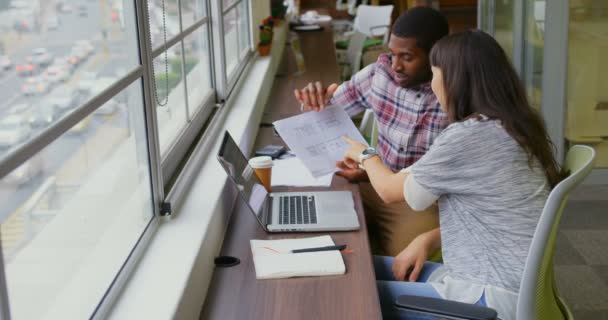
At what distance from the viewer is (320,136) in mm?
2748

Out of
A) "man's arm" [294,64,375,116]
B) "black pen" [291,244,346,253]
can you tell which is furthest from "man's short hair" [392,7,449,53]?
"black pen" [291,244,346,253]

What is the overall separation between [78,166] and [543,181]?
3.84ft

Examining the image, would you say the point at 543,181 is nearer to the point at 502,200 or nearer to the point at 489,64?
the point at 502,200

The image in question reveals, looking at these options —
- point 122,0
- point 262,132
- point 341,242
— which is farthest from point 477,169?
point 262,132

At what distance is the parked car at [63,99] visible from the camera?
131 cm

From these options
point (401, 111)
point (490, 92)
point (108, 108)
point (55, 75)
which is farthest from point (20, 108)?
point (401, 111)

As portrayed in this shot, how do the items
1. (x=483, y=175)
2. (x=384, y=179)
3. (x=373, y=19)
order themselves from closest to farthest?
(x=483, y=175), (x=384, y=179), (x=373, y=19)

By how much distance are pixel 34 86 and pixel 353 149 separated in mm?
1444

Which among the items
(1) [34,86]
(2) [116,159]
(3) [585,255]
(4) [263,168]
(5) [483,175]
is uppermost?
(1) [34,86]

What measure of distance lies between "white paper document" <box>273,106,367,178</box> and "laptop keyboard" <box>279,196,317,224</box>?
21cm

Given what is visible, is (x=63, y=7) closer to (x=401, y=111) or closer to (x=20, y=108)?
(x=20, y=108)

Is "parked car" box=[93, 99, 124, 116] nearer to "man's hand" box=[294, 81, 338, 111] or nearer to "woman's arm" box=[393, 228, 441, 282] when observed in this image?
"woman's arm" box=[393, 228, 441, 282]

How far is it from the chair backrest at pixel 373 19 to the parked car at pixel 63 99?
7.00 m

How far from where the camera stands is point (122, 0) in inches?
71.6
